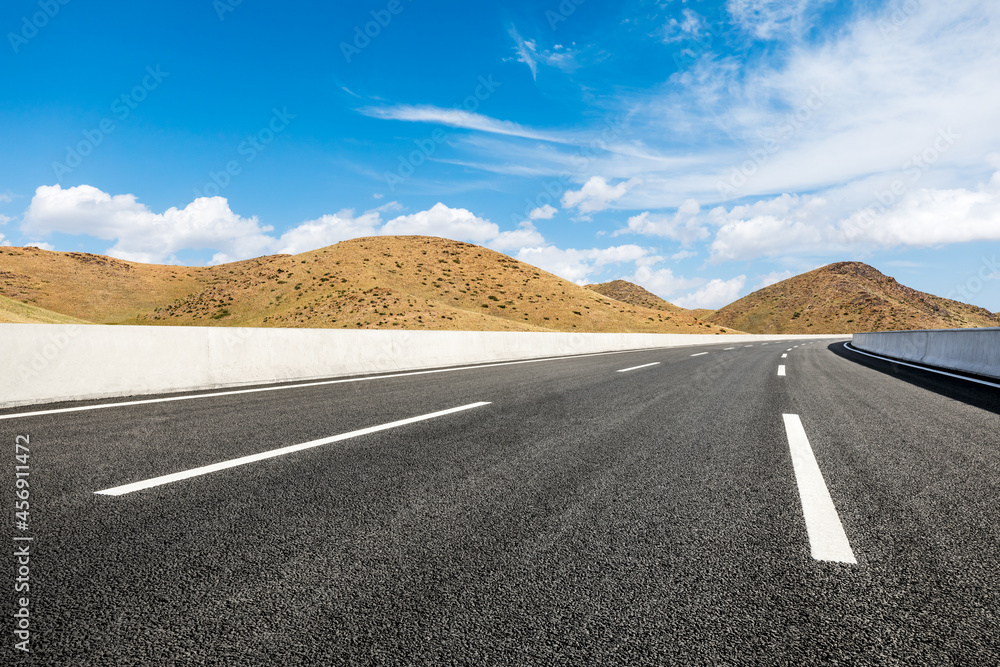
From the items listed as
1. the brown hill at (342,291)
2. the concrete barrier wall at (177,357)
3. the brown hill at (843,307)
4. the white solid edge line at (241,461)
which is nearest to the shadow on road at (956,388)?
the white solid edge line at (241,461)

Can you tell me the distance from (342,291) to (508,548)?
64.2 m

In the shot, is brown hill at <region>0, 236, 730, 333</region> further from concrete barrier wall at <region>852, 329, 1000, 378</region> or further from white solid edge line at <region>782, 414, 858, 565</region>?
white solid edge line at <region>782, 414, 858, 565</region>

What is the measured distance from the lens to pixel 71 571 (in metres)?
2.43

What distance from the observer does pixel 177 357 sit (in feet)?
30.2

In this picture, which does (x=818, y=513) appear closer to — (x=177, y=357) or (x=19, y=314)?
(x=177, y=357)

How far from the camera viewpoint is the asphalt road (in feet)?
6.35

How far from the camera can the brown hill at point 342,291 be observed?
6030 cm

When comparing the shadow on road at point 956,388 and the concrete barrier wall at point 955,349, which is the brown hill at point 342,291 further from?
the shadow on road at point 956,388

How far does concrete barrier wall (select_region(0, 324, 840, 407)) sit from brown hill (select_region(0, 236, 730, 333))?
38.1 metres

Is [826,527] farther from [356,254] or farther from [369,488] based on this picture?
[356,254]

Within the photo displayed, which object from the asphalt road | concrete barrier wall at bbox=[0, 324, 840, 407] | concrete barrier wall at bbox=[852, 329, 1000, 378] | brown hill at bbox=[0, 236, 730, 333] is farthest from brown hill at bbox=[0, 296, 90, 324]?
concrete barrier wall at bbox=[852, 329, 1000, 378]

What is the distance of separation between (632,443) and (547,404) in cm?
245

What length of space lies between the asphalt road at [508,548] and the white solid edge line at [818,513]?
52 mm

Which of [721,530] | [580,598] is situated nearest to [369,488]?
[580,598]
